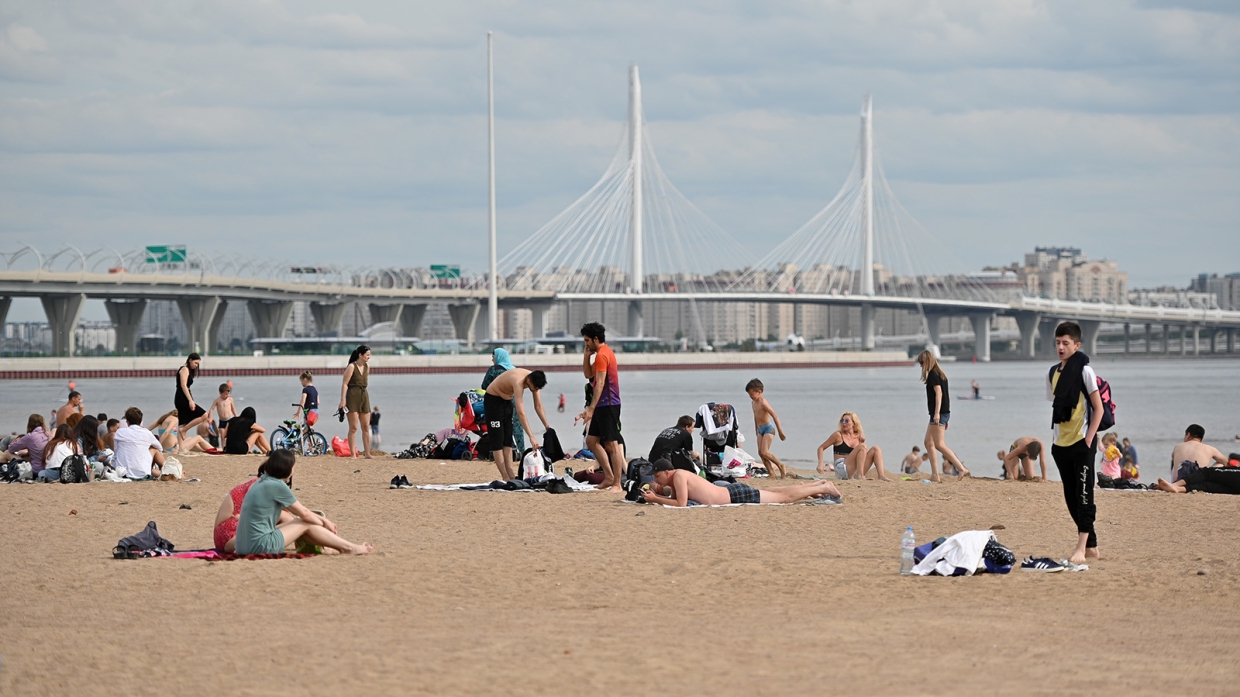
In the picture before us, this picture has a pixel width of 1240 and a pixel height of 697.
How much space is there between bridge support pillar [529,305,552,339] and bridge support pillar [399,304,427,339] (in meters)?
8.08

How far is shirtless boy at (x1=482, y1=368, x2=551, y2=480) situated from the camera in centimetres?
1090

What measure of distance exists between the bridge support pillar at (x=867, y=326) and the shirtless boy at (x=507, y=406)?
8044 centimetres

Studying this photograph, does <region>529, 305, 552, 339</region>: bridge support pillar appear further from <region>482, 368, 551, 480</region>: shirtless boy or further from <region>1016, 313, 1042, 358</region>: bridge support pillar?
<region>482, 368, 551, 480</region>: shirtless boy

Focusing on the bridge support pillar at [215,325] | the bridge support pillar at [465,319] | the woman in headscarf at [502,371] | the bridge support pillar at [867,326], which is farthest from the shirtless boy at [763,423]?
the bridge support pillar at [465,319]

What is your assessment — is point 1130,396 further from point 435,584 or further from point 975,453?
point 435,584

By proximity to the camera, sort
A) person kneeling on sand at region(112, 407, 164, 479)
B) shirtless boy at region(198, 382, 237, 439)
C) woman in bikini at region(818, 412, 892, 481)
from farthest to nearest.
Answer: shirtless boy at region(198, 382, 237, 439)
woman in bikini at region(818, 412, 892, 481)
person kneeling on sand at region(112, 407, 164, 479)

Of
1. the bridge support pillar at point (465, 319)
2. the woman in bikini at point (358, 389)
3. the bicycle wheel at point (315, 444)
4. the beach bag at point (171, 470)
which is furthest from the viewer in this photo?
the bridge support pillar at point (465, 319)

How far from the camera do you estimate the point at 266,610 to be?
593 centimetres

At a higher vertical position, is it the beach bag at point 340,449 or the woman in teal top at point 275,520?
the woman in teal top at point 275,520

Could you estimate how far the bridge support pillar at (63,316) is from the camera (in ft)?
225

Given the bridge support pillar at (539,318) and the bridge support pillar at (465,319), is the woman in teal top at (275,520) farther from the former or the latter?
the bridge support pillar at (465,319)

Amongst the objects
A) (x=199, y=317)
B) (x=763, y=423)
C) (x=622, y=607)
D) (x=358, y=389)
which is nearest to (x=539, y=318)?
(x=199, y=317)

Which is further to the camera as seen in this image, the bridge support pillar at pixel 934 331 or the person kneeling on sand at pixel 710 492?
the bridge support pillar at pixel 934 331

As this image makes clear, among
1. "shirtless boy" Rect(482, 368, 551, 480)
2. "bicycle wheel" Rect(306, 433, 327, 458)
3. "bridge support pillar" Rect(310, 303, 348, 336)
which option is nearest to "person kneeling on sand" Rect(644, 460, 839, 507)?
"shirtless boy" Rect(482, 368, 551, 480)
